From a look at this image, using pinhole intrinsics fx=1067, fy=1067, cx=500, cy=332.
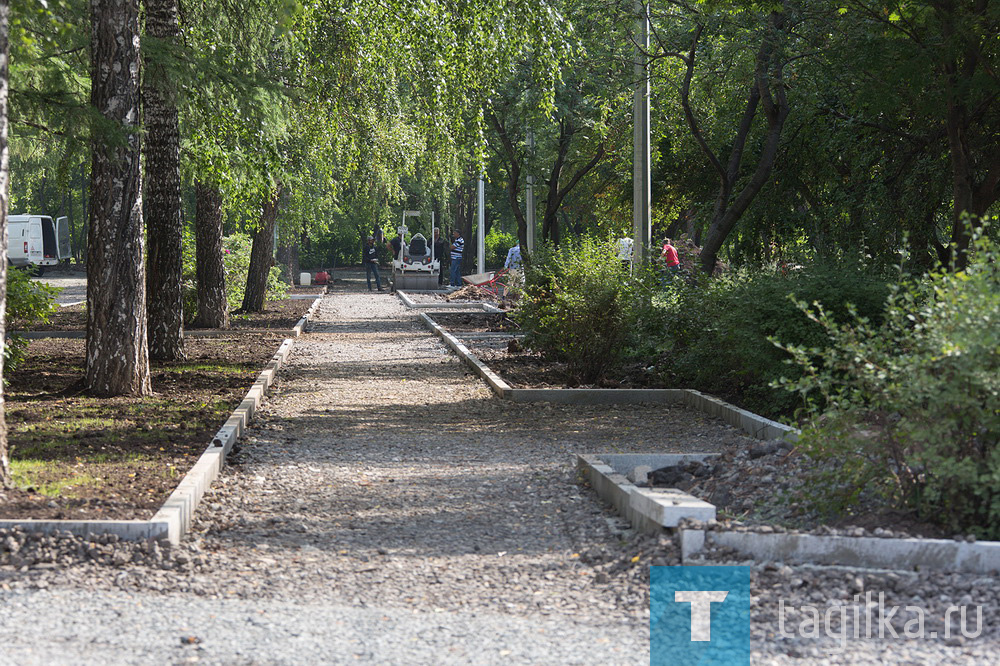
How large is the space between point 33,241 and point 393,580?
5259cm

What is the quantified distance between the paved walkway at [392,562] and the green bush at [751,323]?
2.45 ft

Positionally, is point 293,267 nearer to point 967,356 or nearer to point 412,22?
point 412,22

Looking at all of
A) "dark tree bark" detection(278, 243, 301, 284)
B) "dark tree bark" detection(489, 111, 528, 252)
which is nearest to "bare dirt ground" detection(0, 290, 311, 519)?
"dark tree bark" detection(489, 111, 528, 252)

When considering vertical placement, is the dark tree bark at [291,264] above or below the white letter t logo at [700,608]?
above

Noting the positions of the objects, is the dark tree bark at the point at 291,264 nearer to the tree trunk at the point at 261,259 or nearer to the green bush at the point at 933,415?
the tree trunk at the point at 261,259

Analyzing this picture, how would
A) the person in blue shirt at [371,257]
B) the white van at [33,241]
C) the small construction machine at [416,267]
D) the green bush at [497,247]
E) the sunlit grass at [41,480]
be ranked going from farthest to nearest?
the green bush at [497,247]
the white van at [33,241]
the person in blue shirt at [371,257]
the small construction machine at [416,267]
the sunlit grass at [41,480]

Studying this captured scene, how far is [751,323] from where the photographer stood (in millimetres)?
9883

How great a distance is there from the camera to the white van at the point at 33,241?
51.2 meters

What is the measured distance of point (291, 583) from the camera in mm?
5168

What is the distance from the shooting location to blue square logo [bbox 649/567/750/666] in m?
4.20

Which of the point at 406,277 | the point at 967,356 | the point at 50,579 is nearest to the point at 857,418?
the point at 967,356

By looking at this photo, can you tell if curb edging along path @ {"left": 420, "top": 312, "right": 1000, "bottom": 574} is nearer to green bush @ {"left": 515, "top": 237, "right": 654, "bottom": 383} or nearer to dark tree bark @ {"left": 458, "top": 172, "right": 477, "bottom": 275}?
green bush @ {"left": 515, "top": 237, "right": 654, "bottom": 383}

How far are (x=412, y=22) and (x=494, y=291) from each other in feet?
69.3

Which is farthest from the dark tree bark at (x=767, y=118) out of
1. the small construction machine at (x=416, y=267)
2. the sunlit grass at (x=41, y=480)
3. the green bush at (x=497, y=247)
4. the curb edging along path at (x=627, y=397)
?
the green bush at (x=497, y=247)
